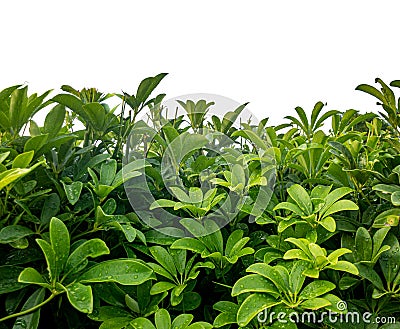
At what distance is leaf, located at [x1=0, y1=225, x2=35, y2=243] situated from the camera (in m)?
0.67

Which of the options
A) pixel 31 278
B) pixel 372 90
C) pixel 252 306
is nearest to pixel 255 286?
pixel 252 306

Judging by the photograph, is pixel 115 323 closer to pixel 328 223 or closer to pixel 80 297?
pixel 80 297

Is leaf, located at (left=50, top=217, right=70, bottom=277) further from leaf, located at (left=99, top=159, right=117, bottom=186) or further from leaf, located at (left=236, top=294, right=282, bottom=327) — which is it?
leaf, located at (left=236, top=294, right=282, bottom=327)

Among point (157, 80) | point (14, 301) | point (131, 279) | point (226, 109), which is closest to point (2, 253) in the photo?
point (14, 301)

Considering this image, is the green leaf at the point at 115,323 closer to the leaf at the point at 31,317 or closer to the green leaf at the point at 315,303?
the leaf at the point at 31,317

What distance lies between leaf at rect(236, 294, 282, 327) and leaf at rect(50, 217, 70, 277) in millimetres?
285

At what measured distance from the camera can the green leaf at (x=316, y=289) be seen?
26.9 inches

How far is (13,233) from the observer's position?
683mm

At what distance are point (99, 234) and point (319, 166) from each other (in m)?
0.48

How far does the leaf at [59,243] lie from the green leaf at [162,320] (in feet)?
0.56

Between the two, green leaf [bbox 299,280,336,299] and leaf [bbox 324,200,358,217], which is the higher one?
leaf [bbox 324,200,358,217]

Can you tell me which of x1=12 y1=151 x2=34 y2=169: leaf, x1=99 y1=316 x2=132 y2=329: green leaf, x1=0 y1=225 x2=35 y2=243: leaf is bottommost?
x1=99 y1=316 x2=132 y2=329: green leaf

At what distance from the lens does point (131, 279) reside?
0.66 meters

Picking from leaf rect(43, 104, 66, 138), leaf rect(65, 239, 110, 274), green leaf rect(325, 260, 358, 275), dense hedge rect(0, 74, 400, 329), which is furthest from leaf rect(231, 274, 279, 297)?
leaf rect(43, 104, 66, 138)
